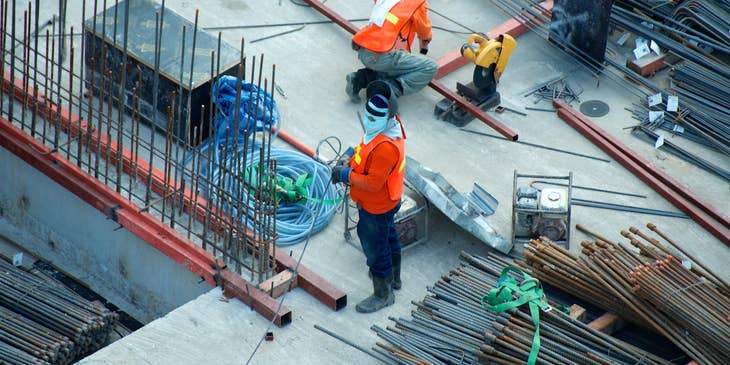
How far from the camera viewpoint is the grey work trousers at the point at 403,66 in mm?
16000

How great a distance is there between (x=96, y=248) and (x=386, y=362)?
399cm

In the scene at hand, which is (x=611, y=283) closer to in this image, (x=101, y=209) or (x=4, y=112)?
(x=101, y=209)

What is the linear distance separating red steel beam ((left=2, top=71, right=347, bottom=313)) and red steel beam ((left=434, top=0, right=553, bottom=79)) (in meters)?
2.31

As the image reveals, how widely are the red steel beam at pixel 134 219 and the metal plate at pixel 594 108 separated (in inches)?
194

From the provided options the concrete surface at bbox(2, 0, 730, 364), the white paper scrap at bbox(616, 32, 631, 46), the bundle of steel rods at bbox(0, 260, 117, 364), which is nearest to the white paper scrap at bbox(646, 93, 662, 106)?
the concrete surface at bbox(2, 0, 730, 364)

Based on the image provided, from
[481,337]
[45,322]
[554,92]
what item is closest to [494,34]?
[554,92]

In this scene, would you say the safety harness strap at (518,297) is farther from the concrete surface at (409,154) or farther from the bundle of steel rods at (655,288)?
the concrete surface at (409,154)

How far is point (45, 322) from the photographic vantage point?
45.9ft

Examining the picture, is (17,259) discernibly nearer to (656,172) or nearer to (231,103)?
(231,103)

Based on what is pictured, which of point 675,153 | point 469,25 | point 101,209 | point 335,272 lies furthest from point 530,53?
→ point 101,209

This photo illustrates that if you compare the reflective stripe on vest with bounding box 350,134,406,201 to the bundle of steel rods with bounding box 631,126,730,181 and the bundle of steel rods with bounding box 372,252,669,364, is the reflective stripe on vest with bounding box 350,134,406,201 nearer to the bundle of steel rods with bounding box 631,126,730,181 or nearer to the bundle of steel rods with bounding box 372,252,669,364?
the bundle of steel rods with bounding box 372,252,669,364

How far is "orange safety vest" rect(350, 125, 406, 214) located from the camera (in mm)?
12844

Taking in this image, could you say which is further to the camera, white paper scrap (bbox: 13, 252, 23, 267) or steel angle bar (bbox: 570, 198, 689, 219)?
white paper scrap (bbox: 13, 252, 23, 267)

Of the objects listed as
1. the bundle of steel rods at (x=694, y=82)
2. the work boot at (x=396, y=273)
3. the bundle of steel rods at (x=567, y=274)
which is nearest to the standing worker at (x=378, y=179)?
the work boot at (x=396, y=273)
